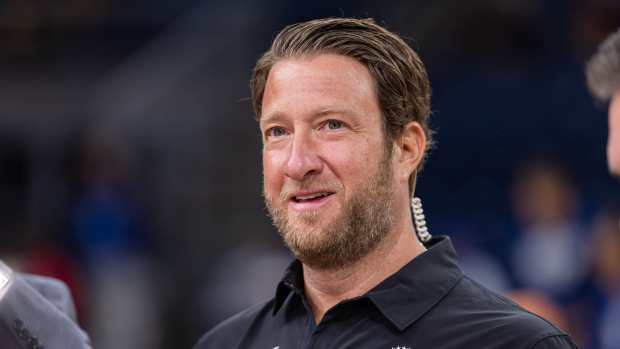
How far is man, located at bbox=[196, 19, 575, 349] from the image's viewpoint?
2559 millimetres

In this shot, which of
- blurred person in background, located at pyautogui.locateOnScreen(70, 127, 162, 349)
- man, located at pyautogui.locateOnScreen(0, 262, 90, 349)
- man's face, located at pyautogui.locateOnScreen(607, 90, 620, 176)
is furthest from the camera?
blurred person in background, located at pyautogui.locateOnScreen(70, 127, 162, 349)

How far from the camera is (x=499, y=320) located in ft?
8.11

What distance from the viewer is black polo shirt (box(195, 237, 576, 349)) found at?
244 centimetres

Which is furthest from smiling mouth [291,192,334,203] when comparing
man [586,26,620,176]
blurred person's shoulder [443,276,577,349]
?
man [586,26,620,176]

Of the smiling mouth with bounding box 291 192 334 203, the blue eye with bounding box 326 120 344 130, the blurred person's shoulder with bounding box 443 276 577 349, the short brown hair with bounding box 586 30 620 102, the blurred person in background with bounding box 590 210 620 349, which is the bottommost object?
the blurred person in background with bounding box 590 210 620 349

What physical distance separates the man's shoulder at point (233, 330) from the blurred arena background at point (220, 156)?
9.86 ft

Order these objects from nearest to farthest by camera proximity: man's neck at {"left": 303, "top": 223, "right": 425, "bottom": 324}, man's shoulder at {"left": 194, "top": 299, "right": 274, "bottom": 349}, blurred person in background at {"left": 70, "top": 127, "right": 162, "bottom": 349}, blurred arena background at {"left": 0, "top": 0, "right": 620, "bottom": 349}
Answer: man's neck at {"left": 303, "top": 223, "right": 425, "bottom": 324} < man's shoulder at {"left": 194, "top": 299, "right": 274, "bottom": 349} < blurred arena background at {"left": 0, "top": 0, "right": 620, "bottom": 349} < blurred person in background at {"left": 70, "top": 127, "right": 162, "bottom": 349}

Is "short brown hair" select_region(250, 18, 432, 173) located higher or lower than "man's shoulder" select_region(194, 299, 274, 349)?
higher

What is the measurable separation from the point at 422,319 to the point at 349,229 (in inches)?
11.1

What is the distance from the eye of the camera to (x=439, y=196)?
23.9 feet

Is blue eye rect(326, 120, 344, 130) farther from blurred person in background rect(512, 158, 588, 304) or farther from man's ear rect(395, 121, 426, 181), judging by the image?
blurred person in background rect(512, 158, 588, 304)

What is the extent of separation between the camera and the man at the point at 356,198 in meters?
2.56

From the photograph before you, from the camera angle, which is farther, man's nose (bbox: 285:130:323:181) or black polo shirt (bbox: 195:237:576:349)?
man's nose (bbox: 285:130:323:181)

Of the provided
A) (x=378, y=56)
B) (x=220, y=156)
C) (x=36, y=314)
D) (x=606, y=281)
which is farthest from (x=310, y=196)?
(x=220, y=156)
